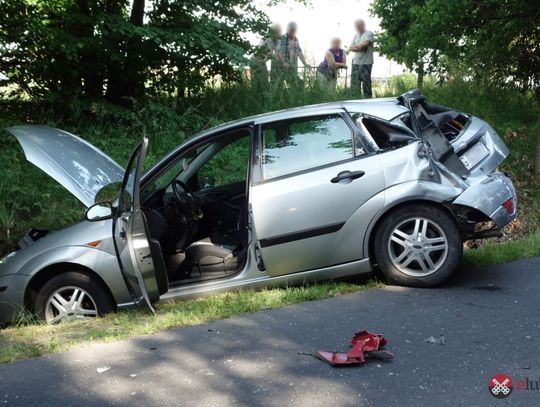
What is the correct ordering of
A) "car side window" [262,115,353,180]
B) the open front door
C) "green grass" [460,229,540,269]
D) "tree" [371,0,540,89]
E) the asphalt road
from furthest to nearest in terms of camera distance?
"tree" [371,0,540,89]
"green grass" [460,229,540,269]
"car side window" [262,115,353,180]
the open front door
the asphalt road

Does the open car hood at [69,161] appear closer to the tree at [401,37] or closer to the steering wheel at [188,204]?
the steering wheel at [188,204]

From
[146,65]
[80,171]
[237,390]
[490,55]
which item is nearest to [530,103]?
[490,55]

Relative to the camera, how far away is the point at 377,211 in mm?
5723

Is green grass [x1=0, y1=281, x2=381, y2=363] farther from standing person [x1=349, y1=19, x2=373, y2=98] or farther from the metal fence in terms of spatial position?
standing person [x1=349, y1=19, x2=373, y2=98]

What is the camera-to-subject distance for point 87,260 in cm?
570

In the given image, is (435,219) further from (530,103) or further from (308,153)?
(530,103)

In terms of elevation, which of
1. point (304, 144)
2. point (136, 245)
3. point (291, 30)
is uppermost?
point (291, 30)

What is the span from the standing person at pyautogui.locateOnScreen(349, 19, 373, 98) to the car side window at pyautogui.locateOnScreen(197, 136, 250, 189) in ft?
20.9

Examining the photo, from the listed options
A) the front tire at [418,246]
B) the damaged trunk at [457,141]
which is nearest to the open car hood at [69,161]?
the front tire at [418,246]

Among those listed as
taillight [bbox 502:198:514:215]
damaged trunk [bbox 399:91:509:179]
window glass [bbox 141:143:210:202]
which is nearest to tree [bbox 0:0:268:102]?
window glass [bbox 141:143:210:202]

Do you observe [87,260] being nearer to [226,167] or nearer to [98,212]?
[98,212]

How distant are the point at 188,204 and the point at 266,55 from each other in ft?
20.6

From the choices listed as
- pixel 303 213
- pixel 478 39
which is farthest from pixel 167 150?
pixel 478 39

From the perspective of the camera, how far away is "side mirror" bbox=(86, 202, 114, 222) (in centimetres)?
582
